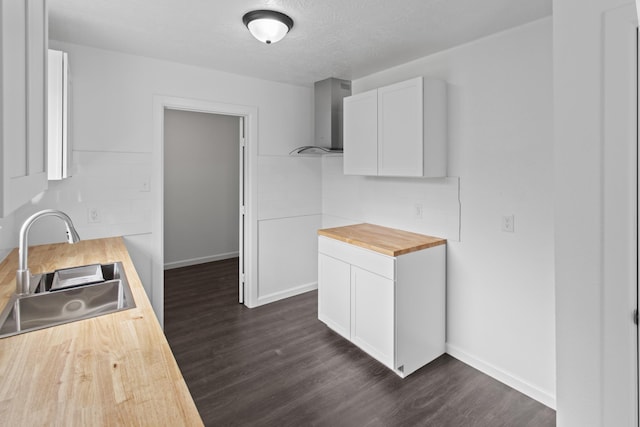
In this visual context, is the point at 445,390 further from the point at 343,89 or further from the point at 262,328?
the point at 343,89

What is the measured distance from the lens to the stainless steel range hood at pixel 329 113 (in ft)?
11.2

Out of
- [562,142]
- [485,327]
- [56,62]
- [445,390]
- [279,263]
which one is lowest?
[445,390]

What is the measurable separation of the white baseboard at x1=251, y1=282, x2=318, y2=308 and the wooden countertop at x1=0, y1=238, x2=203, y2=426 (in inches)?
89.4

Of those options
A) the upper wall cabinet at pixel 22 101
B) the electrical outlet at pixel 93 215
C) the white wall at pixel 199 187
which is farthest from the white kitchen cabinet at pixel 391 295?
the white wall at pixel 199 187

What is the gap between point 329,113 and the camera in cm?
343

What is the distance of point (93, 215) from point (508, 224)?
307cm

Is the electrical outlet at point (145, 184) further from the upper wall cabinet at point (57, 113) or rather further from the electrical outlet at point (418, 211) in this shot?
the electrical outlet at point (418, 211)

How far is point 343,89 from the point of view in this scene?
11.5 ft

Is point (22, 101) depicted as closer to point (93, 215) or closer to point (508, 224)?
point (93, 215)

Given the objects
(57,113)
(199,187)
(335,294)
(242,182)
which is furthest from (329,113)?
(199,187)

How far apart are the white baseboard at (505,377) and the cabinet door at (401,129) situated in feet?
4.69

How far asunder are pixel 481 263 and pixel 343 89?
2133mm

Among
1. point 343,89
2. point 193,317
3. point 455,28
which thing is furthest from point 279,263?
point 455,28

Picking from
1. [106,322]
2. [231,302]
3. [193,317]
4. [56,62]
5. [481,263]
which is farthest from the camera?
[231,302]
